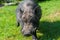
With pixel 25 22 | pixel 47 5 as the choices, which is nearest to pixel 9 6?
pixel 47 5

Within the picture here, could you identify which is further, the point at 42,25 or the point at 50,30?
the point at 42,25

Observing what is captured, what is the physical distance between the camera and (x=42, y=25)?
8.71 m

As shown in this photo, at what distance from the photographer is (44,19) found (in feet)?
30.8

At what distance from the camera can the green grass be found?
788cm

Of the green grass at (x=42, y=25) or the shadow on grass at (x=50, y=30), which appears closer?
the shadow on grass at (x=50, y=30)

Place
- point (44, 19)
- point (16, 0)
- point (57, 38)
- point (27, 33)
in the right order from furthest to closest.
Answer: point (16, 0), point (44, 19), point (57, 38), point (27, 33)

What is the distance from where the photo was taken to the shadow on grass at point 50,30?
7.69 metres

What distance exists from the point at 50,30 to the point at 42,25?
56cm

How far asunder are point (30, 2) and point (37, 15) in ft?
1.88

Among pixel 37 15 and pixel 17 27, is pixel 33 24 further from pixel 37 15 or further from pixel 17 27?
pixel 17 27

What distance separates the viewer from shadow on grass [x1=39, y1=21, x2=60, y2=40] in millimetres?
7694

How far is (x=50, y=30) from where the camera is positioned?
8234 mm

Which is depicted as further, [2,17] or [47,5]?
[47,5]

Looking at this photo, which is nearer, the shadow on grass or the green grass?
the shadow on grass
